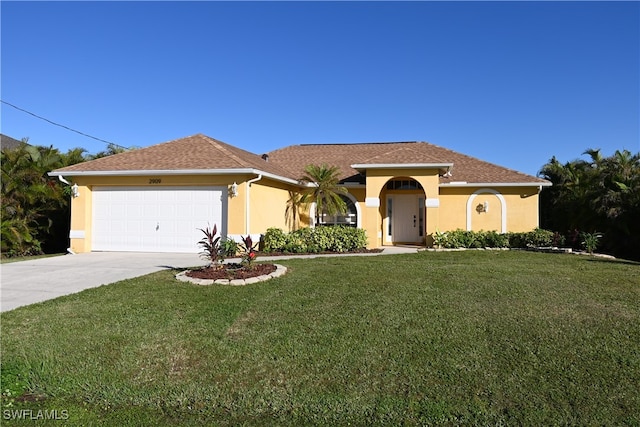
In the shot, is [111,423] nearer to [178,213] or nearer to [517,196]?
[178,213]

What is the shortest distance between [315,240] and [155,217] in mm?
5860

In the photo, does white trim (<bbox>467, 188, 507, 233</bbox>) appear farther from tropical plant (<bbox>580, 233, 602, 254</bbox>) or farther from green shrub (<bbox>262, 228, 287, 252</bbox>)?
green shrub (<bbox>262, 228, 287, 252</bbox>)

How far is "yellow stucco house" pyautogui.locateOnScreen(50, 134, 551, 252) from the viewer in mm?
14750

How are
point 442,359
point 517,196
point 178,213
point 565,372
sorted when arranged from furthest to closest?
point 517,196 → point 178,213 → point 442,359 → point 565,372

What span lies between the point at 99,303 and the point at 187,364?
3276mm

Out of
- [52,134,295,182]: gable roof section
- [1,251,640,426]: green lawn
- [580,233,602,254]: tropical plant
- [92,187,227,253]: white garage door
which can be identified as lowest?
[1,251,640,426]: green lawn

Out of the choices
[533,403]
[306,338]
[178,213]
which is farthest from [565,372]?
[178,213]

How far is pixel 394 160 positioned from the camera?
55.1 feet

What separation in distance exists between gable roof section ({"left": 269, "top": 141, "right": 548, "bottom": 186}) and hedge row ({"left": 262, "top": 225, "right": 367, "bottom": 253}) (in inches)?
114

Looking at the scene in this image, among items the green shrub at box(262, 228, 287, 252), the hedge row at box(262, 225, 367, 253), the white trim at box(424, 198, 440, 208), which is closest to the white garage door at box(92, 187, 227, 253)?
the green shrub at box(262, 228, 287, 252)

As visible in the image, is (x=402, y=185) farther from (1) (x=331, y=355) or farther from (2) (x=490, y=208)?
(1) (x=331, y=355)

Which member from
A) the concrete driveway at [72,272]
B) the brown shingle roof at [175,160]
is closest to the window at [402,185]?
the brown shingle roof at [175,160]

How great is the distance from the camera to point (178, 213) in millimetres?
15031

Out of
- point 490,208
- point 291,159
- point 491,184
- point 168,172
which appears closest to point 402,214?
point 490,208
